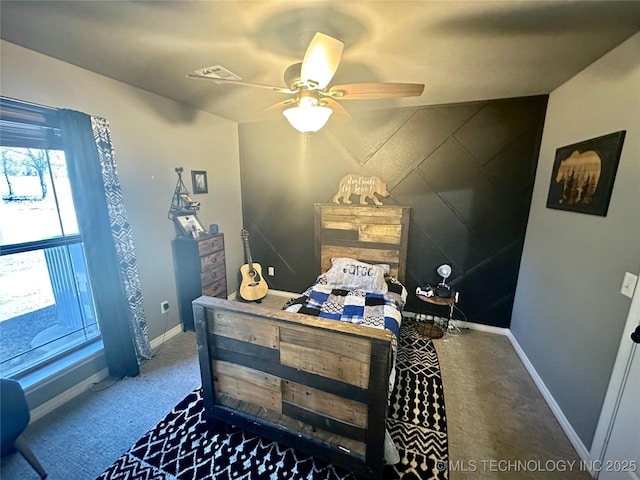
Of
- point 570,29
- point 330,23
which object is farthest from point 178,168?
point 570,29

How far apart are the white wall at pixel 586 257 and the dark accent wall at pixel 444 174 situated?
0.30 meters

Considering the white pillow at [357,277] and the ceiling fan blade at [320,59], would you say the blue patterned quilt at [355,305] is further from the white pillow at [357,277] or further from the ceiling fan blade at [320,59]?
the ceiling fan blade at [320,59]

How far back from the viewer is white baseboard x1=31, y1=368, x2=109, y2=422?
1910mm

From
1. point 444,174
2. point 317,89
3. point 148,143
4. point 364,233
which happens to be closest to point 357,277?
point 364,233

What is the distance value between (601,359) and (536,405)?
74 cm

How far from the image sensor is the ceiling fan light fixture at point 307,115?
5.18 ft

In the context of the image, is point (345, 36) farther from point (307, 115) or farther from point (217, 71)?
point (217, 71)

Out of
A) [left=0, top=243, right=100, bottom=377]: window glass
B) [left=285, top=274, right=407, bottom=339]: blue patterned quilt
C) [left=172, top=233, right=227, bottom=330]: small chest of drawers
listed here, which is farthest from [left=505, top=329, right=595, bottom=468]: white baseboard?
[left=0, top=243, right=100, bottom=377]: window glass

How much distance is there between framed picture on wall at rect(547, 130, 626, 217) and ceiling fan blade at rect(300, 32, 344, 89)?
1.76 meters

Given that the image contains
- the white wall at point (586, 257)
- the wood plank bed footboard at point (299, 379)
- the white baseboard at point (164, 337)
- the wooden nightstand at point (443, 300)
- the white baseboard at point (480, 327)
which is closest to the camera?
the wood plank bed footboard at point (299, 379)

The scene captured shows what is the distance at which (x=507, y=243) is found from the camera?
2.88 m

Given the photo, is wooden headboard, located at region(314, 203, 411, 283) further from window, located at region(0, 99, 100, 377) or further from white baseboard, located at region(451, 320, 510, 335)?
window, located at region(0, 99, 100, 377)

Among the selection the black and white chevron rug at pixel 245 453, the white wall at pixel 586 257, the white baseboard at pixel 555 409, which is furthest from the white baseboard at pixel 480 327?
the black and white chevron rug at pixel 245 453

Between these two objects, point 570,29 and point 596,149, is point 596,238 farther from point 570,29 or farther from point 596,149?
point 570,29
